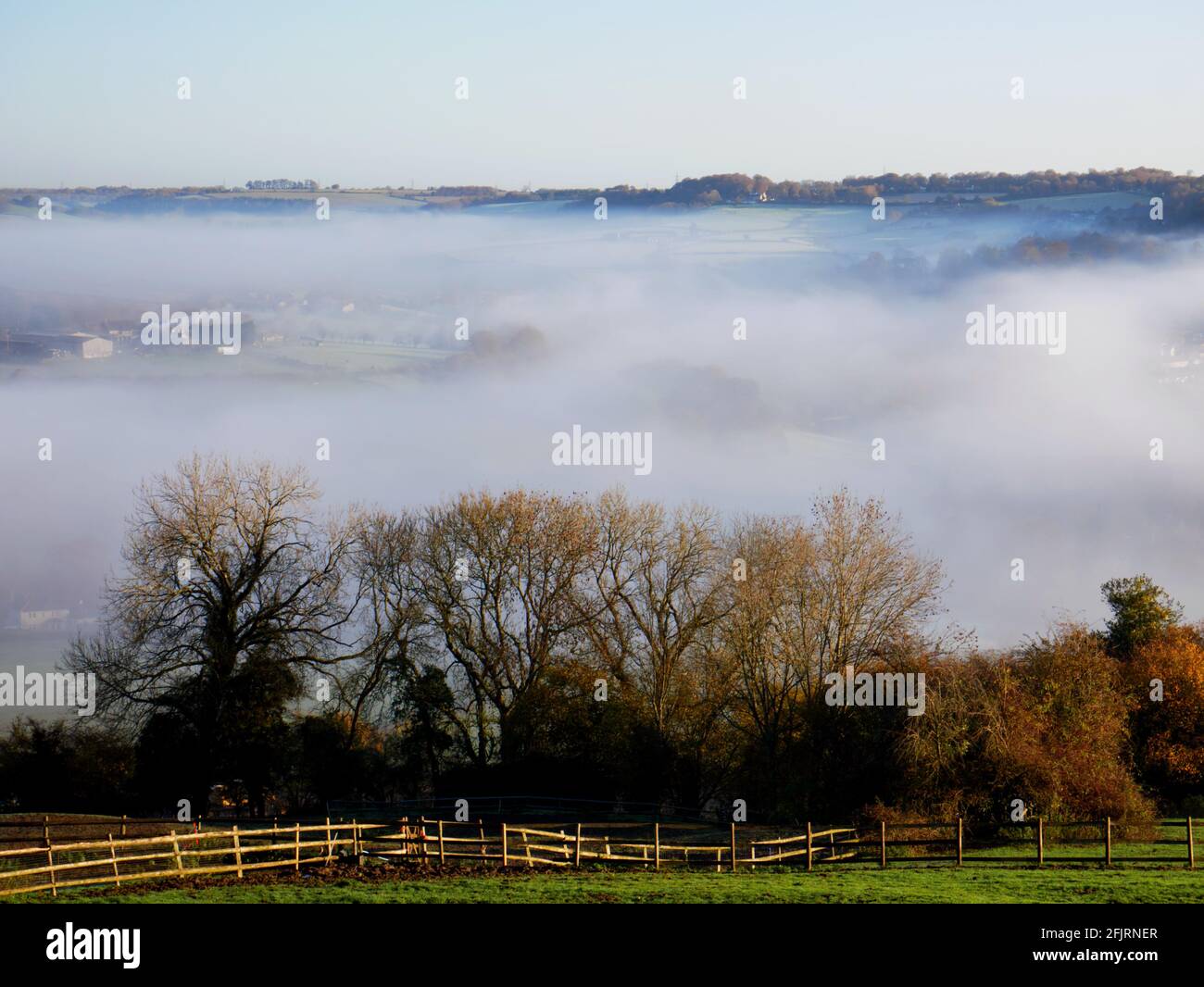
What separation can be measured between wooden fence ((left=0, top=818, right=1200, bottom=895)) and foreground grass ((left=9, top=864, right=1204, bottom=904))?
1.34 metres

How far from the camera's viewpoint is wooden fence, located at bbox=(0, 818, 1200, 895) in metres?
31.5

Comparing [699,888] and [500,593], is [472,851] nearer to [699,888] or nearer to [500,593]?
[699,888]

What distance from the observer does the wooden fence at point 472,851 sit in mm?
31469

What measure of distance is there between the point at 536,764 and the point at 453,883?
28.7m

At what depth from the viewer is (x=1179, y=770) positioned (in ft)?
179

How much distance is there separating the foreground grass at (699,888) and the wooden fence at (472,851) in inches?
52.8

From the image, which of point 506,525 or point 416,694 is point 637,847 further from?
point 506,525
